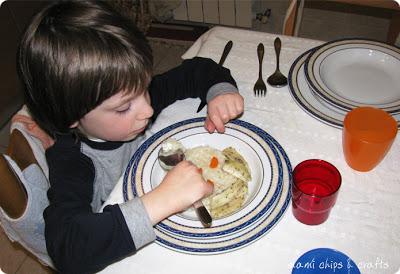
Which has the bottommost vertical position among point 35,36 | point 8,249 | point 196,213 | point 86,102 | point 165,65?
point 8,249

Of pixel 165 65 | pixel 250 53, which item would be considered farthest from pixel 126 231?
pixel 165 65

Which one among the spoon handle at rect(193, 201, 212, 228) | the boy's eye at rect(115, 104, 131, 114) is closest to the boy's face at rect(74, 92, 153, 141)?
the boy's eye at rect(115, 104, 131, 114)

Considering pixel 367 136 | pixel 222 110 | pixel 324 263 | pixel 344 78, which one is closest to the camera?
pixel 324 263

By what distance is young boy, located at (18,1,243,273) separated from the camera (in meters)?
0.74

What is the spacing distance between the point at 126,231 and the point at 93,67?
0.32 meters

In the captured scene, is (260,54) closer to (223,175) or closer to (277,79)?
(277,79)

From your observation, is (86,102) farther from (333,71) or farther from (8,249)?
(8,249)

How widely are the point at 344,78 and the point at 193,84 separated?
39 cm

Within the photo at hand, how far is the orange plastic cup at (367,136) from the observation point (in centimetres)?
77

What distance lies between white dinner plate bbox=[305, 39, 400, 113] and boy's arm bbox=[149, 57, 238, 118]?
0.21 metres

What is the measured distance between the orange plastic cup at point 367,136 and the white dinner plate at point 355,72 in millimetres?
93

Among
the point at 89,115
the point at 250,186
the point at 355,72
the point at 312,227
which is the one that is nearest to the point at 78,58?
the point at 89,115

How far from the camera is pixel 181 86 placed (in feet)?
3.50

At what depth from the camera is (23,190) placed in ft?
2.75
